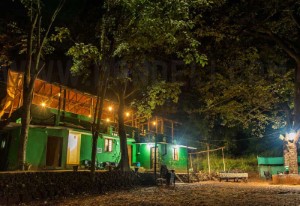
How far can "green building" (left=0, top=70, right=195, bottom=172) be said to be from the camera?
19031 millimetres

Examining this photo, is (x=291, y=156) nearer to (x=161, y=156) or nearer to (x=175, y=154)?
(x=161, y=156)

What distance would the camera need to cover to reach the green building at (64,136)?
19.0 meters

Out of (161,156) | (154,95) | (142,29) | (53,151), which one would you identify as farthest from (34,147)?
(161,156)

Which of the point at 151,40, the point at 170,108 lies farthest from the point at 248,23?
the point at 170,108

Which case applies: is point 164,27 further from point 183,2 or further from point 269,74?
point 269,74

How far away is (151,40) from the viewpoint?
16.8 metres

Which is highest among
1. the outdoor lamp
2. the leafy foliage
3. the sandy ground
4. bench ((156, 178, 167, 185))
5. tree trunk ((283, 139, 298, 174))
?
the leafy foliage

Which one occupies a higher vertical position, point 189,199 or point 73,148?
point 73,148

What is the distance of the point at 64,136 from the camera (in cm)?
2047

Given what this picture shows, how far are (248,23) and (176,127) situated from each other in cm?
2669

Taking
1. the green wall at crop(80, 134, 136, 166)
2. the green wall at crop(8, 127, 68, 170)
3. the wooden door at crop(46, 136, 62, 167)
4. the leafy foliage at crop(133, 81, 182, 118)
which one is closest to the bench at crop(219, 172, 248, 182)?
the leafy foliage at crop(133, 81, 182, 118)

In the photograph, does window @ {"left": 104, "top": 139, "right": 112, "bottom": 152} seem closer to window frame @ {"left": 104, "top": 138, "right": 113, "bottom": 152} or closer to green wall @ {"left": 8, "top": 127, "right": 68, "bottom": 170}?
window frame @ {"left": 104, "top": 138, "right": 113, "bottom": 152}

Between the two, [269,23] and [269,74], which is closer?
[269,23]

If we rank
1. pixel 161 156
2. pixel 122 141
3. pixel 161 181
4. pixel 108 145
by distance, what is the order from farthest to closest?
pixel 161 156 < pixel 108 145 < pixel 122 141 < pixel 161 181
